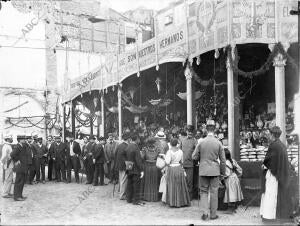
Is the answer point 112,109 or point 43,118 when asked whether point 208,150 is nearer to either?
point 112,109

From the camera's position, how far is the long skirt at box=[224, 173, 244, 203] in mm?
8305

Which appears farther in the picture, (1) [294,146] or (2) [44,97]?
(2) [44,97]

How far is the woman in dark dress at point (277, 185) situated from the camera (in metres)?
7.15

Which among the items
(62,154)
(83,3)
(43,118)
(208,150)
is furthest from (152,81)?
(83,3)

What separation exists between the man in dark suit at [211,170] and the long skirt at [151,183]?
→ 230 cm

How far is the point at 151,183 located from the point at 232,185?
2.35m

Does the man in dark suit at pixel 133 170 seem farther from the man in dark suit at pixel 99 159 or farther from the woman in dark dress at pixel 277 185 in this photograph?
the man in dark suit at pixel 99 159

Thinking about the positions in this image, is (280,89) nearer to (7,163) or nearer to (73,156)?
(7,163)

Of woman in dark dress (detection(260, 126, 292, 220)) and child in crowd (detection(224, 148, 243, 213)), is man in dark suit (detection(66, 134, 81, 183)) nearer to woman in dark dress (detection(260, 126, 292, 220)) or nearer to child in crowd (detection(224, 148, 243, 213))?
child in crowd (detection(224, 148, 243, 213))

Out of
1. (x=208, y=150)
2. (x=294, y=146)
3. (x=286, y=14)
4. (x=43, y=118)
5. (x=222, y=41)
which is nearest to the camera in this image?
(x=208, y=150)

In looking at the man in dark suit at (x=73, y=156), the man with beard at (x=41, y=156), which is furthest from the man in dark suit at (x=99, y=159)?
the man with beard at (x=41, y=156)

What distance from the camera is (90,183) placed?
46.2 ft

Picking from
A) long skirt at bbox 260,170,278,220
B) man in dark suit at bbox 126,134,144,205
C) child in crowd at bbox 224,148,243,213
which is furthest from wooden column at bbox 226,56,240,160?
long skirt at bbox 260,170,278,220

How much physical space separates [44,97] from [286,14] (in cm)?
2429
